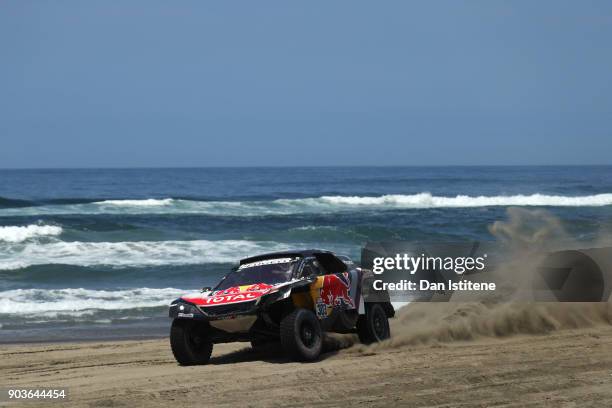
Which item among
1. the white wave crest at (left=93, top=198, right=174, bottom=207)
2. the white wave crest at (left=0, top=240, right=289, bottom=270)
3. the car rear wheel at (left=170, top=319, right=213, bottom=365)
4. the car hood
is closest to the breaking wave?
the white wave crest at (left=93, top=198, right=174, bottom=207)

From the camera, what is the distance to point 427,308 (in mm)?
14227

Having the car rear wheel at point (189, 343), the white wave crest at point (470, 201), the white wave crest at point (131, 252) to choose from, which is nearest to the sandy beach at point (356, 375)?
the car rear wheel at point (189, 343)

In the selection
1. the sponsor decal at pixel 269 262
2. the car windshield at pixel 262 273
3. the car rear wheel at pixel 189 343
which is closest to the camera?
the car rear wheel at pixel 189 343

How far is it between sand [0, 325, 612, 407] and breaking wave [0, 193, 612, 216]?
109ft

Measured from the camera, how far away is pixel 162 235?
115 ft

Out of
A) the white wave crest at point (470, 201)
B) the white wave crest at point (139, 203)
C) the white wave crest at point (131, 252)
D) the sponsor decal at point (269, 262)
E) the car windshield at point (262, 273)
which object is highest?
the sponsor decal at point (269, 262)

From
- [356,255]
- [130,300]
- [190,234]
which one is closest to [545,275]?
[130,300]

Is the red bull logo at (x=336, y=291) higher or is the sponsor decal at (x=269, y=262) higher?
the sponsor decal at (x=269, y=262)

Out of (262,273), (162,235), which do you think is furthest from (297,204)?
(262,273)

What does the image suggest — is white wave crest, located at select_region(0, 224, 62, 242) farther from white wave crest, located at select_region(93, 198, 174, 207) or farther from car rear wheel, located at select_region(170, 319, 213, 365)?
car rear wheel, located at select_region(170, 319, 213, 365)

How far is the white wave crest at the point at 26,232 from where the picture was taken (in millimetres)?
31708

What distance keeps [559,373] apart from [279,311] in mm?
3356

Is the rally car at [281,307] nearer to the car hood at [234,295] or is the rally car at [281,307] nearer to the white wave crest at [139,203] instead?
the car hood at [234,295]

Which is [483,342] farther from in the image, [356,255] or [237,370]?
[356,255]
